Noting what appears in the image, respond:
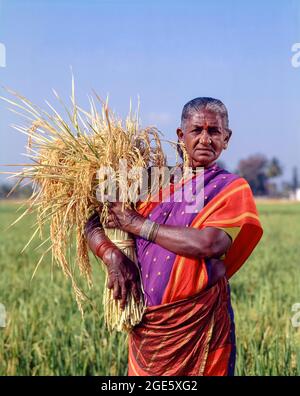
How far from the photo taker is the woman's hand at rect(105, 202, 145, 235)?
1.70 meters

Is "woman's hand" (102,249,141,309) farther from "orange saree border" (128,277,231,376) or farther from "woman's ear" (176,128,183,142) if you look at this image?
"woman's ear" (176,128,183,142)

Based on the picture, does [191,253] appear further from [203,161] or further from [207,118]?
[207,118]

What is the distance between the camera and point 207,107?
1.74 m

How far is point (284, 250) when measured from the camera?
10781 millimetres

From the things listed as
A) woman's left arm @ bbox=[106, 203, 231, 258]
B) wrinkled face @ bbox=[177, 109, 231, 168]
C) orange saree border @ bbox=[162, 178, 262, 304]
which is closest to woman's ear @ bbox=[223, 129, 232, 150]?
wrinkled face @ bbox=[177, 109, 231, 168]

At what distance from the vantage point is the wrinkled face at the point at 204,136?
173 centimetres

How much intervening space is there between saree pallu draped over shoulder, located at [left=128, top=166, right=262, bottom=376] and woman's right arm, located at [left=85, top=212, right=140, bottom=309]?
1.5 inches

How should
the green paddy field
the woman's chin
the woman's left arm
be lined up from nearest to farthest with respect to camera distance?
the woman's left arm < the woman's chin < the green paddy field

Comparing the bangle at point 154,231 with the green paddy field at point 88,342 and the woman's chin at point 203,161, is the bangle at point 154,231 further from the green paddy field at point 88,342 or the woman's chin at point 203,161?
the green paddy field at point 88,342

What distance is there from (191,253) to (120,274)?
22 cm

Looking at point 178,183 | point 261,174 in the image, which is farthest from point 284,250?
point 261,174

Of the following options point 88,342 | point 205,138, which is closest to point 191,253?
point 205,138

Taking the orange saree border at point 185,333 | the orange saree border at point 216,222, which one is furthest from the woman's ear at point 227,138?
the orange saree border at point 185,333
